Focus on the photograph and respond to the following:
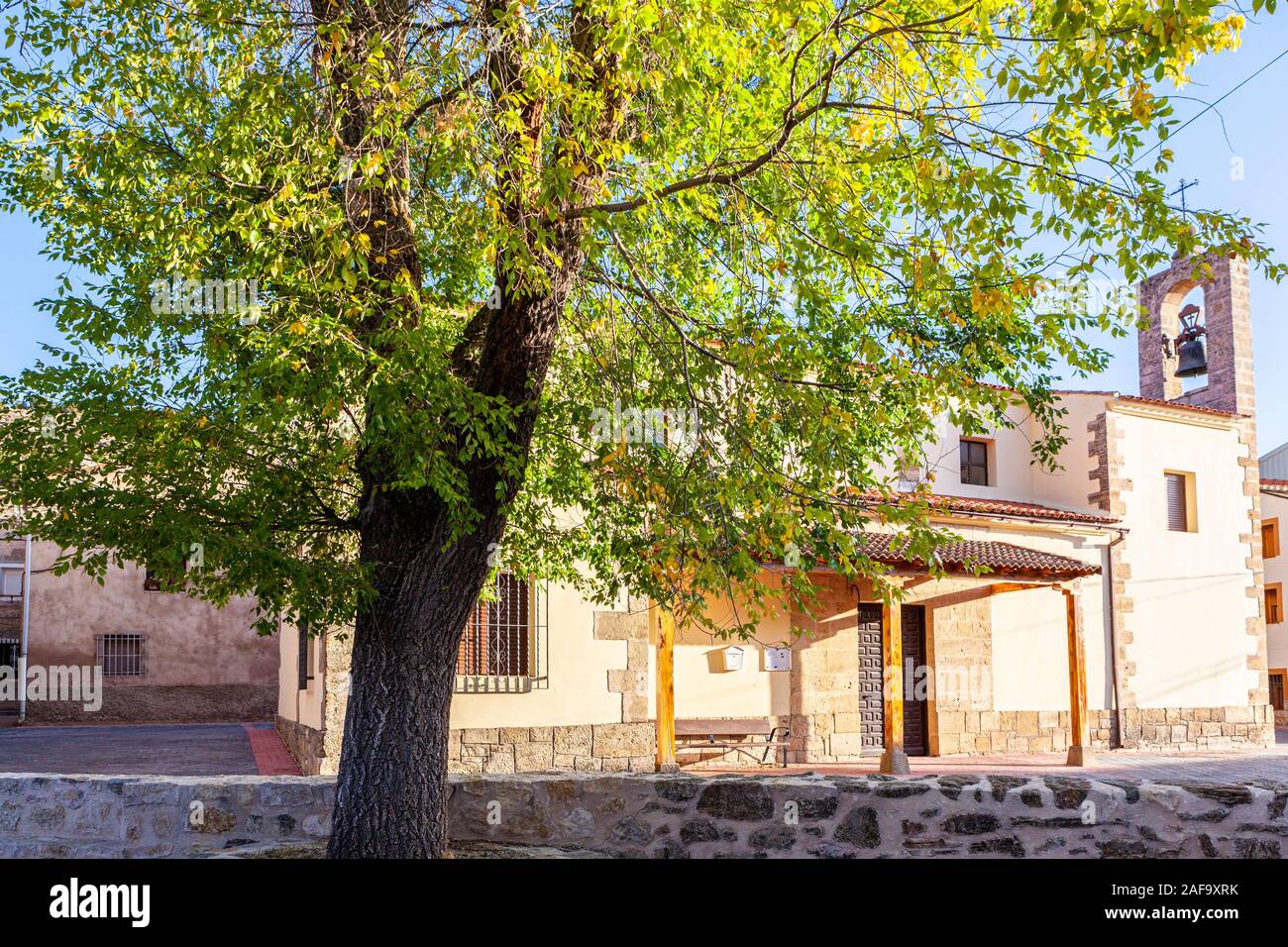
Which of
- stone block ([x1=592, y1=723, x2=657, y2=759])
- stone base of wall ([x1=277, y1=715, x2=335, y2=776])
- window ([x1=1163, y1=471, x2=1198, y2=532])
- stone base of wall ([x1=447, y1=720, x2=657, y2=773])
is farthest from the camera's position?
window ([x1=1163, y1=471, x2=1198, y2=532])

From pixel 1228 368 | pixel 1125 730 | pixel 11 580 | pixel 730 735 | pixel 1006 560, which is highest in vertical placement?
pixel 1228 368

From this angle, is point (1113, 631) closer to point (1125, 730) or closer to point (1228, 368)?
point (1125, 730)

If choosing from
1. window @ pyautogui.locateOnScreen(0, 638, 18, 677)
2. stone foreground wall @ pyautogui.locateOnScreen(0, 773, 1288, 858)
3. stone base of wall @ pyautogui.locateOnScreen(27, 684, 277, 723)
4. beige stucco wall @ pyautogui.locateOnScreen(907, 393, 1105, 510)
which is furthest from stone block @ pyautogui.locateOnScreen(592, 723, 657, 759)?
window @ pyautogui.locateOnScreen(0, 638, 18, 677)

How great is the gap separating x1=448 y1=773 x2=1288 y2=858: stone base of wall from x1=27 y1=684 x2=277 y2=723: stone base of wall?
2138 cm

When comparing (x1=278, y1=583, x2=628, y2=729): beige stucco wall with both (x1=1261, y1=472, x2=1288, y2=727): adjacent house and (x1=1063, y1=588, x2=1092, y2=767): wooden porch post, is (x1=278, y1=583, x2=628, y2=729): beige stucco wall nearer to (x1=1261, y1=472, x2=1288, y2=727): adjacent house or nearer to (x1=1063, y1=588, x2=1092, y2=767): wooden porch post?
(x1=1063, y1=588, x2=1092, y2=767): wooden porch post

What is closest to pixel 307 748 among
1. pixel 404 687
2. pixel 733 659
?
pixel 733 659

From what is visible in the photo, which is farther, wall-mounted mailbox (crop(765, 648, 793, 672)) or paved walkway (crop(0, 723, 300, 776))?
wall-mounted mailbox (crop(765, 648, 793, 672))

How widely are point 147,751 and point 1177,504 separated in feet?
56.0

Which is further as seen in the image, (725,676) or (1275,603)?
(1275,603)

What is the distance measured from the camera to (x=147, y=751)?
15805 millimetres

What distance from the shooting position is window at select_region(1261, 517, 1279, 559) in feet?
94.7

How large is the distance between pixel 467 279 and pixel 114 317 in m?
2.29

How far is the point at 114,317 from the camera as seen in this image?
5.69m

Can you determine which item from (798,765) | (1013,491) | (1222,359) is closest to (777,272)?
(798,765)
